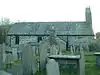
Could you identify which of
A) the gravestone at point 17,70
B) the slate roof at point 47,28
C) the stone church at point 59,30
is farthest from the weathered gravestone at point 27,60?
the slate roof at point 47,28

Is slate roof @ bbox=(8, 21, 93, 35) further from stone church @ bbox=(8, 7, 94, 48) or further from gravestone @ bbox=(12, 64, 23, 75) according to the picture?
gravestone @ bbox=(12, 64, 23, 75)

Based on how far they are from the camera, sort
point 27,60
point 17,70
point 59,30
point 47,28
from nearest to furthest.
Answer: point 17,70 → point 27,60 → point 59,30 → point 47,28

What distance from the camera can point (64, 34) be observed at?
54062 millimetres

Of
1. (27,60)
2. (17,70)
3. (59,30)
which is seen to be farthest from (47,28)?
(17,70)

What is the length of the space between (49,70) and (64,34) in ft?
151

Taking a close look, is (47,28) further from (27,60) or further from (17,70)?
(17,70)

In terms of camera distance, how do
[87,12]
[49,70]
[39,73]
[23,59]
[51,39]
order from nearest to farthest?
[49,70] → [23,59] → [39,73] → [51,39] → [87,12]

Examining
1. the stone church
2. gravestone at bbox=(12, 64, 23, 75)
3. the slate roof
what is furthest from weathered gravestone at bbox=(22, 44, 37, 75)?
the slate roof

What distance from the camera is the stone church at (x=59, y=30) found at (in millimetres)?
53938

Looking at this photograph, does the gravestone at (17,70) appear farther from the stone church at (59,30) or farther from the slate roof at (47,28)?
the slate roof at (47,28)

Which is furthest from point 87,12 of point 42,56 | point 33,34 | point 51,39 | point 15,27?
point 42,56

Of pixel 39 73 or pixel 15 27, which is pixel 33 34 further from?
pixel 39 73

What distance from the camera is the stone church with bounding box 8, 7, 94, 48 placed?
53938 millimetres

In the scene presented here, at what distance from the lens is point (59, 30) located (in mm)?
55312
